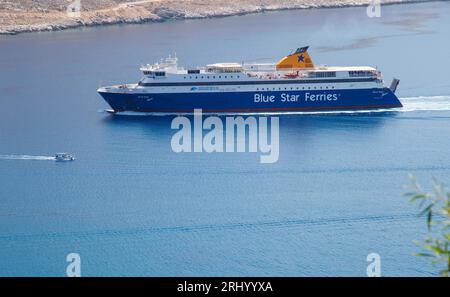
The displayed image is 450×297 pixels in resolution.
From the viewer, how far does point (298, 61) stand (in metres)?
35.2

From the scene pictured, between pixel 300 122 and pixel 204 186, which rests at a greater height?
pixel 300 122

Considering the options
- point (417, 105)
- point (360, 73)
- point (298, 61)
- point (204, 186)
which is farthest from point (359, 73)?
point (204, 186)

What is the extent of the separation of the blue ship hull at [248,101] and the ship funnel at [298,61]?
133 cm

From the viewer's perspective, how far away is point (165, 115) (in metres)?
34.4

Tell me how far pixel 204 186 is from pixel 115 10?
36.5 meters

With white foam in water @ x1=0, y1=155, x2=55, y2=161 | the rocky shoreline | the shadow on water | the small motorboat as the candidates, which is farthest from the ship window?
the rocky shoreline

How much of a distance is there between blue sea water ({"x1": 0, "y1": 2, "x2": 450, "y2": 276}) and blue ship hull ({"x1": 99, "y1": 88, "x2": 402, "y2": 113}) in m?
0.56

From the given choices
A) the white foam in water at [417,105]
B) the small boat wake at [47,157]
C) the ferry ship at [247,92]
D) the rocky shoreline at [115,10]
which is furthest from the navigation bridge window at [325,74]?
the rocky shoreline at [115,10]

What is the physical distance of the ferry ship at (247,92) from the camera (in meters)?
34.2

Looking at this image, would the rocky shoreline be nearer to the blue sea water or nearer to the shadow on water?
the blue sea water

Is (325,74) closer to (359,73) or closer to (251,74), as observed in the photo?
(359,73)

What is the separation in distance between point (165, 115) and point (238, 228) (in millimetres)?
13517

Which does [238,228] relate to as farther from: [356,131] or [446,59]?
[446,59]
